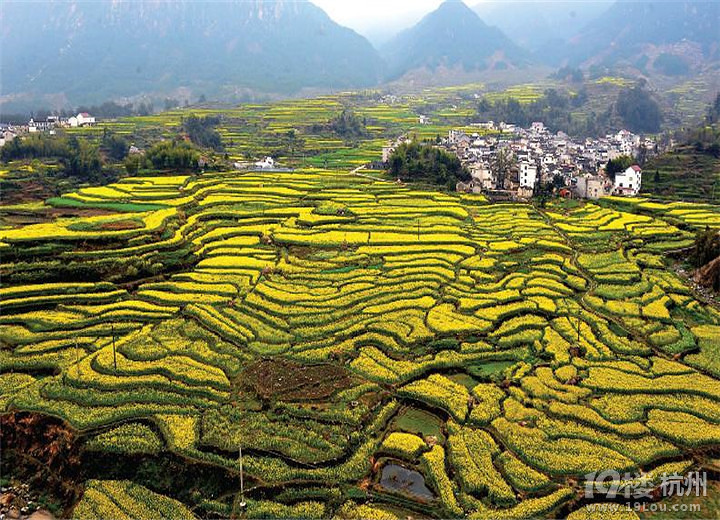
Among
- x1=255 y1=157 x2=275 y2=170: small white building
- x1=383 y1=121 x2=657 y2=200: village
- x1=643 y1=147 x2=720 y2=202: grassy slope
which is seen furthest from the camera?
x1=255 y1=157 x2=275 y2=170: small white building

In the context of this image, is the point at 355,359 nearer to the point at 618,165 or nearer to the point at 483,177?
the point at 483,177

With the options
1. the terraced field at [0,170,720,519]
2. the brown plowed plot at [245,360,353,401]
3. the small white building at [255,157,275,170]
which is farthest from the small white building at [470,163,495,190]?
the brown plowed plot at [245,360,353,401]

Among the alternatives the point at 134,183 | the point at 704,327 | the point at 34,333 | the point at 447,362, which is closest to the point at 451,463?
the point at 447,362

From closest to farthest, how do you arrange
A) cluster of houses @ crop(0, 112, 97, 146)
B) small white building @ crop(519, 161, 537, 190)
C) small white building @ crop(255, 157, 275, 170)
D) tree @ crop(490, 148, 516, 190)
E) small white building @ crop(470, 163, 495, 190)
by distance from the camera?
small white building @ crop(519, 161, 537, 190), small white building @ crop(470, 163, 495, 190), tree @ crop(490, 148, 516, 190), small white building @ crop(255, 157, 275, 170), cluster of houses @ crop(0, 112, 97, 146)

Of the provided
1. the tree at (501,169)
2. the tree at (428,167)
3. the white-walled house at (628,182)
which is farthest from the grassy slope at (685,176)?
the tree at (428,167)

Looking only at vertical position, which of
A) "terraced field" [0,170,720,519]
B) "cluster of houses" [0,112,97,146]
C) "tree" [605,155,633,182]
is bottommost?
"terraced field" [0,170,720,519]

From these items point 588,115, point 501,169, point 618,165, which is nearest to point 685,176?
point 618,165

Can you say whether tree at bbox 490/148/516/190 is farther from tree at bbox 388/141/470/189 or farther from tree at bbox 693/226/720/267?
tree at bbox 693/226/720/267
